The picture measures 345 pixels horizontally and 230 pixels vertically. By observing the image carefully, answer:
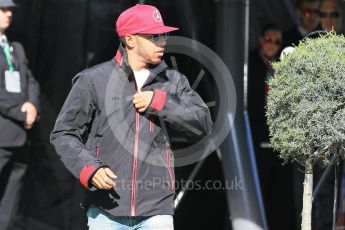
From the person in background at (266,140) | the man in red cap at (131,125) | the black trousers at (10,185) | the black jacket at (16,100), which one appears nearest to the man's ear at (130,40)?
the man in red cap at (131,125)

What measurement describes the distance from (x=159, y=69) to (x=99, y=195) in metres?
0.62

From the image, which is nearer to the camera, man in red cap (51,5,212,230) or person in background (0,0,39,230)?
man in red cap (51,5,212,230)

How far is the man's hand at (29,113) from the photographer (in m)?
5.18

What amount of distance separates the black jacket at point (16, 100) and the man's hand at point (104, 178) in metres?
1.90

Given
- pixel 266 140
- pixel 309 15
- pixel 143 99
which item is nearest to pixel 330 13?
pixel 309 15

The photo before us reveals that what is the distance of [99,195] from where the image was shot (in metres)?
3.54

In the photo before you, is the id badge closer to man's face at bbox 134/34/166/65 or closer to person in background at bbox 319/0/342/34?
man's face at bbox 134/34/166/65

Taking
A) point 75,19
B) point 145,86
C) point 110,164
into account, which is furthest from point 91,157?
point 75,19

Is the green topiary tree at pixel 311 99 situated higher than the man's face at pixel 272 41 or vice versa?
the man's face at pixel 272 41

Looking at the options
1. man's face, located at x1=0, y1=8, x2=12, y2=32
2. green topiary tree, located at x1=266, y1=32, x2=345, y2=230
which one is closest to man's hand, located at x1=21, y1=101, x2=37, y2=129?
man's face, located at x1=0, y1=8, x2=12, y2=32

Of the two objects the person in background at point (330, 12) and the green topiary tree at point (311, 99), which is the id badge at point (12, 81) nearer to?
the person in background at point (330, 12)

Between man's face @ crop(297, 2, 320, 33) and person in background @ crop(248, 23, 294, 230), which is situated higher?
man's face @ crop(297, 2, 320, 33)

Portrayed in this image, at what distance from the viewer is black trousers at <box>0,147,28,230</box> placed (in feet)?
17.3

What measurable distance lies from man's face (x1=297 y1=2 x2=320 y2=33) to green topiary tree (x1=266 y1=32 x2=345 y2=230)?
2149 millimetres
